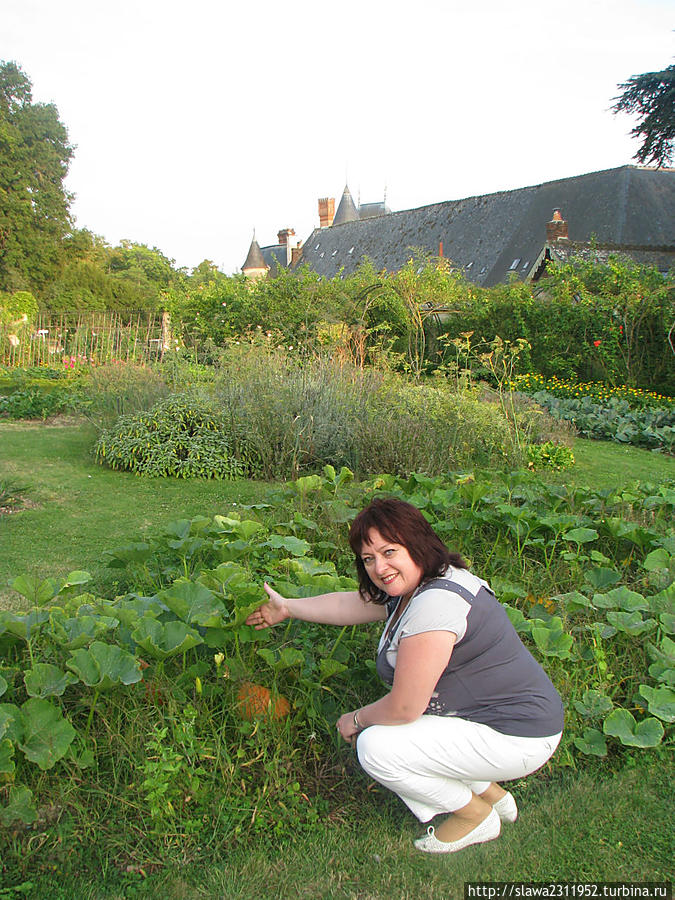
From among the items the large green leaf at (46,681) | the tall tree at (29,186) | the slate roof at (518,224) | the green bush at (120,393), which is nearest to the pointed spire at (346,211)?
the slate roof at (518,224)

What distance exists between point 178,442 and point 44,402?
496 cm

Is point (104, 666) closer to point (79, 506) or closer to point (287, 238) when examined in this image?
point (79, 506)

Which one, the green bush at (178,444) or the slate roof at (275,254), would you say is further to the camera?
the slate roof at (275,254)

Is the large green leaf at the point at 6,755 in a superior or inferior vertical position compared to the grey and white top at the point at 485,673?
inferior

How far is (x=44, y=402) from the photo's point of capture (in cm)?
1071

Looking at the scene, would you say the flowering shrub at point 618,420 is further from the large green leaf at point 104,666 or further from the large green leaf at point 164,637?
the large green leaf at point 104,666

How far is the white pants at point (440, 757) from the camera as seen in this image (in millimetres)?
2016

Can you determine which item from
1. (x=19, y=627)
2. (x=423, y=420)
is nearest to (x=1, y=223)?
(x=423, y=420)

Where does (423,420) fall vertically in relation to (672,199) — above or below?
below

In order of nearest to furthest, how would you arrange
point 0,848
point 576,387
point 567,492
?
point 0,848 < point 567,492 < point 576,387

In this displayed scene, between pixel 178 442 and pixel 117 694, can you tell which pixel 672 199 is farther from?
pixel 117 694

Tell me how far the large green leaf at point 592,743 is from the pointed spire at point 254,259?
184 feet

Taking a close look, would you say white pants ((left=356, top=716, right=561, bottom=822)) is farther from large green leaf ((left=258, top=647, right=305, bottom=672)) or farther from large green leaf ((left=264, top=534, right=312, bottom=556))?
large green leaf ((left=264, top=534, right=312, bottom=556))

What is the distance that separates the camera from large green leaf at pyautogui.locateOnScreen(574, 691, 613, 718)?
2535 millimetres
